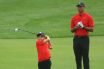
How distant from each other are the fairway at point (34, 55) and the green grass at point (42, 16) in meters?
4.83

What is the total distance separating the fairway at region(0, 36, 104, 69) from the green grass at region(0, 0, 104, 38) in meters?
4.83

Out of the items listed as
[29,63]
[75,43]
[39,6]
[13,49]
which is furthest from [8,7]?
[75,43]

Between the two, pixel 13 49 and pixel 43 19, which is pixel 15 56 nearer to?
pixel 13 49

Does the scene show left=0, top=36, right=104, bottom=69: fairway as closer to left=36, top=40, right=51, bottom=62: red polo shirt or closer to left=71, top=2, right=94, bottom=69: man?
left=71, top=2, right=94, bottom=69: man

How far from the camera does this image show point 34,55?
59.9 ft

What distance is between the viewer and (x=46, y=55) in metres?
13.1

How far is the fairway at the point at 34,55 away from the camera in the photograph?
16.0 meters

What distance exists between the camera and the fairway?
1599 centimetres

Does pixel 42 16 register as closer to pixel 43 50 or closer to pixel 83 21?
pixel 83 21

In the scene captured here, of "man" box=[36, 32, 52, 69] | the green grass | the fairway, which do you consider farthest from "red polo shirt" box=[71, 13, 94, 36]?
the green grass

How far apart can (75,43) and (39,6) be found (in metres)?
27.1

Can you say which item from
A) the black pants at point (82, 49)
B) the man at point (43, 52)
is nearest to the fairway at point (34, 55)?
the black pants at point (82, 49)

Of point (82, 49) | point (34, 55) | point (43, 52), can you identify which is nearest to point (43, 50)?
point (43, 52)

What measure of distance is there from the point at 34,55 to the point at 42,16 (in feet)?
58.9
